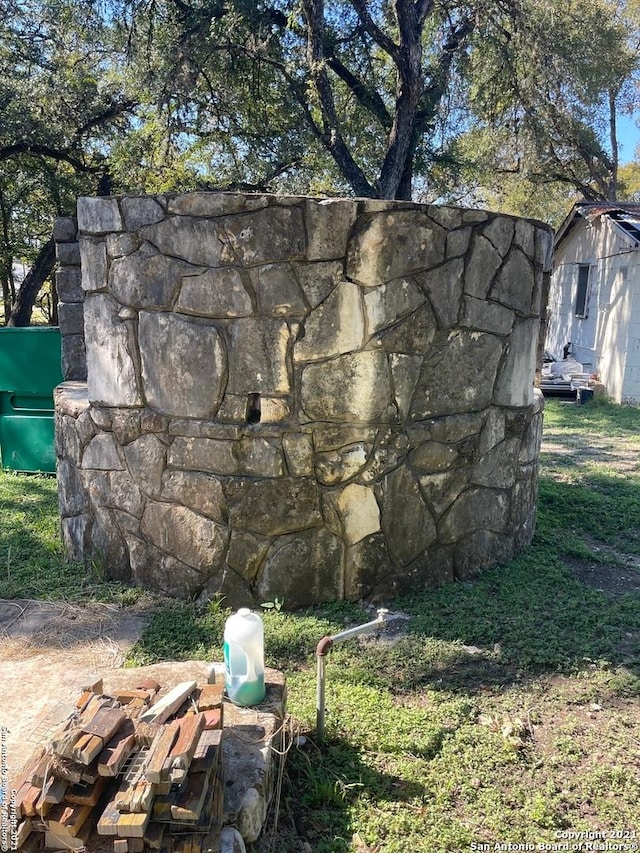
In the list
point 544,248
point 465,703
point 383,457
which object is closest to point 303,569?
point 383,457

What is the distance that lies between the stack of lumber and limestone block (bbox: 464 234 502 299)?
8.25 feet

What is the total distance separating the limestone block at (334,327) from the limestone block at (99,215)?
110 cm

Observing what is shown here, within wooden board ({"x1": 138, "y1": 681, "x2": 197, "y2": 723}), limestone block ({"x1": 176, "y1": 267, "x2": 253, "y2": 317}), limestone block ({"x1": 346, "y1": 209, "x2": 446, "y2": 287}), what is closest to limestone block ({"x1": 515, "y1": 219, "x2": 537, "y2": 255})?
limestone block ({"x1": 346, "y1": 209, "x2": 446, "y2": 287})

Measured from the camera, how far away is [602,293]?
11.6 m

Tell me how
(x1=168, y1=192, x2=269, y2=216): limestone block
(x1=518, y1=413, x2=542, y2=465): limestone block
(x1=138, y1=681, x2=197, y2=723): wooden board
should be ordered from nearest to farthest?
(x1=138, y1=681, x2=197, y2=723): wooden board, (x1=168, y1=192, x2=269, y2=216): limestone block, (x1=518, y1=413, x2=542, y2=465): limestone block

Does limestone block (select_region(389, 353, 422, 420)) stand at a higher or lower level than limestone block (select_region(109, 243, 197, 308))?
lower

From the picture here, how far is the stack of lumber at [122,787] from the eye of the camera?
66.3 inches

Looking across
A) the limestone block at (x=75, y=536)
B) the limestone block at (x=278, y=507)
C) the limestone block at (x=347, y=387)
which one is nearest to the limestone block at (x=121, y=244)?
the limestone block at (x=347, y=387)

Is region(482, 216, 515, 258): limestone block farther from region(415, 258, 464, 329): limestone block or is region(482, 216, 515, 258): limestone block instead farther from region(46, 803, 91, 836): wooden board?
region(46, 803, 91, 836): wooden board

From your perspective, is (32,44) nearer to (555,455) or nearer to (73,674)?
(555,455)

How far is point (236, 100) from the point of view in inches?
491

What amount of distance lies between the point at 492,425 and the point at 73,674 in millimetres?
2421

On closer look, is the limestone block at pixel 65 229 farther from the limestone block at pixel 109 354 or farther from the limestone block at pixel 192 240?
the limestone block at pixel 192 240

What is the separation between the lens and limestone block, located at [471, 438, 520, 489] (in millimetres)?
3795
